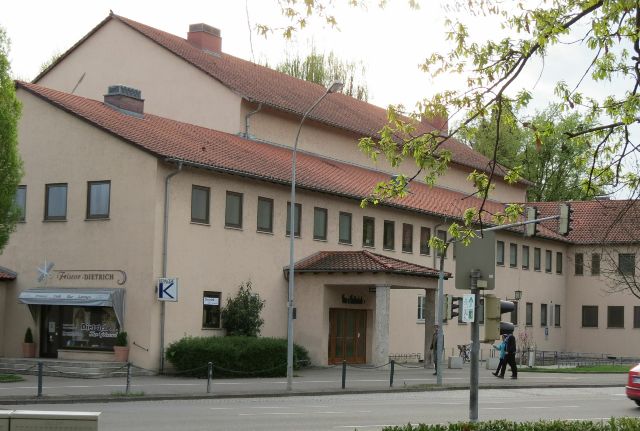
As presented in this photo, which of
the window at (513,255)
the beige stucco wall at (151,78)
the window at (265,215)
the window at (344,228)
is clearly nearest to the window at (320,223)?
the window at (344,228)

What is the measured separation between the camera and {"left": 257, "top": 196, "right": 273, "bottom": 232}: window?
1629 inches

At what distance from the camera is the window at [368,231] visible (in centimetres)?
4734

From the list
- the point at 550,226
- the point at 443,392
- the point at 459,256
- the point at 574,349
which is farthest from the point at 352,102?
the point at 459,256

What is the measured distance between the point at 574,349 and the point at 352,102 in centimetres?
2107

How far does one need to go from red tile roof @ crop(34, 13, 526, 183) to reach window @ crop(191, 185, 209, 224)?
7852 millimetres

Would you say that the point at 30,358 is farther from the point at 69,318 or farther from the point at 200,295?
the point at 200,295

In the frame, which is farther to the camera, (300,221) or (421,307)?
(421,307)

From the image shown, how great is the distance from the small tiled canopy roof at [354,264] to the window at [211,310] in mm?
4248

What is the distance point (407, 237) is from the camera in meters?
50.4

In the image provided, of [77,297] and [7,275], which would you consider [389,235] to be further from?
[7,275]

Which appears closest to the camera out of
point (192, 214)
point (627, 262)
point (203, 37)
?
point (192, 214)

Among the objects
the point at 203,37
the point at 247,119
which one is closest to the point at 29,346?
the point at 247,119

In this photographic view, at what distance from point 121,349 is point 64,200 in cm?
609

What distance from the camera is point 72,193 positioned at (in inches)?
1522
